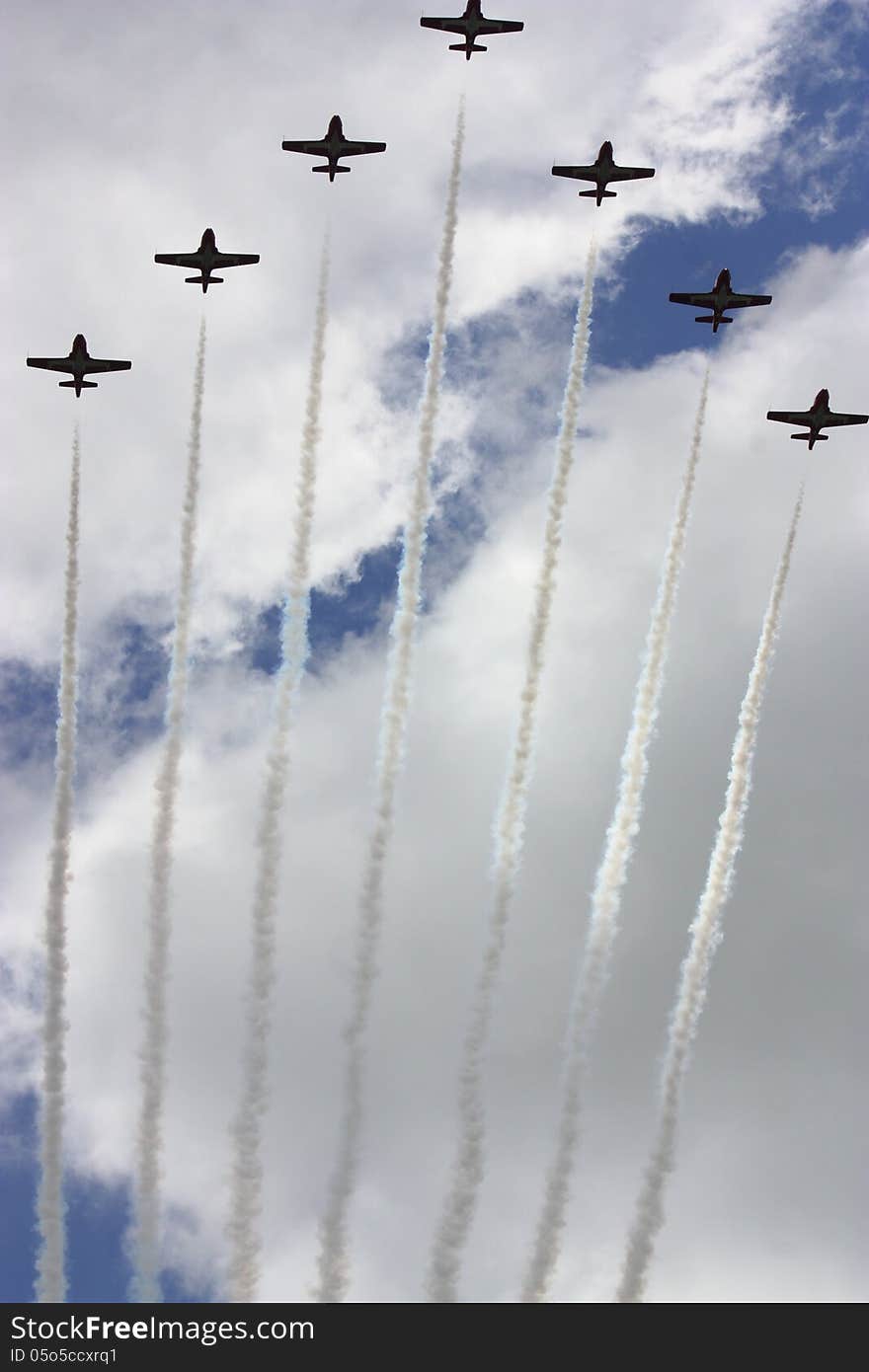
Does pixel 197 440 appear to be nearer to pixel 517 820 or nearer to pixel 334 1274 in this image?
pixel 517 820

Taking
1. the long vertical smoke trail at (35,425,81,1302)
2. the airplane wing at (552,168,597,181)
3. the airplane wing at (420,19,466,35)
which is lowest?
the long vertical smoke trail at (35,425,81,1302)

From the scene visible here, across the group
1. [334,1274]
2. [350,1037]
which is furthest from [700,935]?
[334,1274]

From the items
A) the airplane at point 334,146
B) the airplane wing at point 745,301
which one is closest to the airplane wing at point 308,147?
the airplane at point 334,146

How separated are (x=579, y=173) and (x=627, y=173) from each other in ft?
8.36

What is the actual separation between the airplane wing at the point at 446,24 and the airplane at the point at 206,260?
1598 cm

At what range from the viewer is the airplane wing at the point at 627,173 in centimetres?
10700

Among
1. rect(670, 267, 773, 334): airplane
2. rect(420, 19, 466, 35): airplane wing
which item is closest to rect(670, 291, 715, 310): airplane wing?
rect(670, 267, 773, 334): airplane

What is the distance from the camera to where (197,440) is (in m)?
109

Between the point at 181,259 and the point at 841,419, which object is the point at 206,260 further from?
the point at 841,419

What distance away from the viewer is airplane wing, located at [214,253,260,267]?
371 ft

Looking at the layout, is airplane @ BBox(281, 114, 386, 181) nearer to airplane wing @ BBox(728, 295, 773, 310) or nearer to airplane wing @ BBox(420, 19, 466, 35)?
airplane wing @ BBox(420, 19, 466, 35)

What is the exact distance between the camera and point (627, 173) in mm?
107438

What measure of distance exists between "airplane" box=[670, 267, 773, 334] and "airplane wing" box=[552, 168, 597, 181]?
9.18 meters
